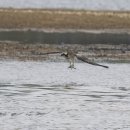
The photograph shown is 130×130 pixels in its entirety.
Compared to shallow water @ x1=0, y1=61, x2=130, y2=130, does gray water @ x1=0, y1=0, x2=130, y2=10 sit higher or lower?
higher

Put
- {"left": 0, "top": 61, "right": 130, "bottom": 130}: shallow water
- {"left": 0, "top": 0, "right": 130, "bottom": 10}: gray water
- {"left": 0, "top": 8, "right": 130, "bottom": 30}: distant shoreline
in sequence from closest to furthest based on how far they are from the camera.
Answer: {"left": 0, "top": 61, "right": 130, "bottom": 130}: shallow water, {"left": 0, "top": 8, "right": 130, "bottom": 30}: distant shoreline, {"left": 0, "top": 0, "right": 130, "bottom": 10}: gray water

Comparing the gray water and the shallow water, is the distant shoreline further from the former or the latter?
the shallow water

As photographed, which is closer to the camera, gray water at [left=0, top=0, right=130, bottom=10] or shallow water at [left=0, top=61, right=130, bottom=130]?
shallow water at [left=0, top=61, right=130, bottom=130]

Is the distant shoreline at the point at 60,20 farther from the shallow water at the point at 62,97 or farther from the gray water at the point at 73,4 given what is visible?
the shallow water at the point at 62,97

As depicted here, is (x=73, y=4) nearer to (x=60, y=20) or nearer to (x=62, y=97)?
(x=60, y=20)

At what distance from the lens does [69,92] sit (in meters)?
25.4

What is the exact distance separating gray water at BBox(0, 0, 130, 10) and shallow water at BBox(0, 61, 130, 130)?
35.8 metres

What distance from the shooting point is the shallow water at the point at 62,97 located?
65.7 feet

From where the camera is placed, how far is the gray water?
227ft

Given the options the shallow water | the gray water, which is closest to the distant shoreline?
the gray water

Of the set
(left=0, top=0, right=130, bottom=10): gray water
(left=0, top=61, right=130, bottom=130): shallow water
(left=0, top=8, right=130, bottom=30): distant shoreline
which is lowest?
(left=0, top=61, right=130, bottom=130): shallow water

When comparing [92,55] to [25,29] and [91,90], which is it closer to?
[91,90]

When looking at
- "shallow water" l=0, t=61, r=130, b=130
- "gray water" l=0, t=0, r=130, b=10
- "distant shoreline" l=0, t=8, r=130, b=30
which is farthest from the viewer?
"gray water" l=0, t=0, r=130, b=10

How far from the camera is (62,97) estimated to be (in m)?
24.2
